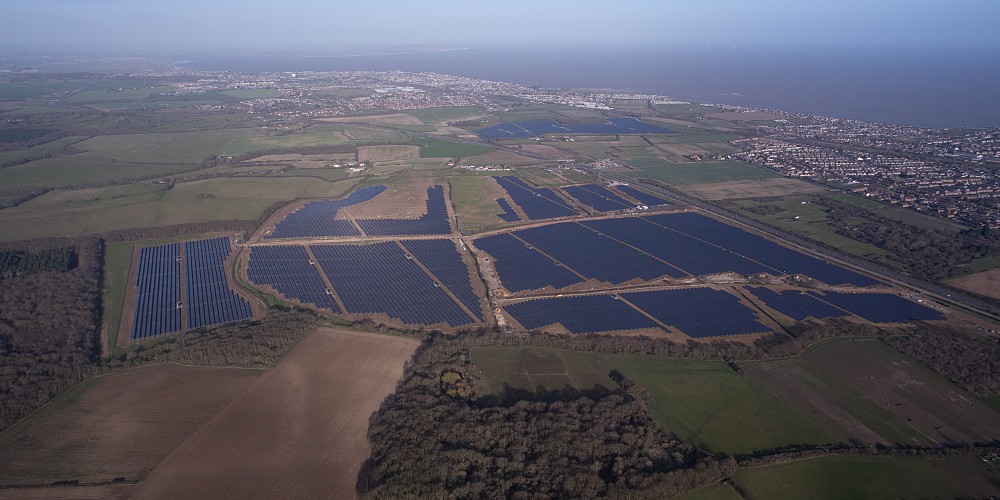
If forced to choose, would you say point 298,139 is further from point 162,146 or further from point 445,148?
point 445,148

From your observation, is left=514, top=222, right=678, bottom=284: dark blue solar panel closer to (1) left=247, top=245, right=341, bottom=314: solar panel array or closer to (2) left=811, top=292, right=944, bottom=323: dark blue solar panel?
(2) left=811, top=292, right=944, bottom=323: dark blue solar panel

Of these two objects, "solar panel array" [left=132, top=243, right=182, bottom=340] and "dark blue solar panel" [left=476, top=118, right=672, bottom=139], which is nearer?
"solar panel array" [left=132, top=243, right=182, bottom=340]

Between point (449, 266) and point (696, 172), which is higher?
point (696, 172)

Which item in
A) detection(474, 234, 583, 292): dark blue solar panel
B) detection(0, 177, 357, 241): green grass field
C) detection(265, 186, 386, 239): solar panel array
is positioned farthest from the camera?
detection(0, 177, 357, 241): green grass field

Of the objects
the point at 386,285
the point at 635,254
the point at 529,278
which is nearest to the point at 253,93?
the point at 386,285

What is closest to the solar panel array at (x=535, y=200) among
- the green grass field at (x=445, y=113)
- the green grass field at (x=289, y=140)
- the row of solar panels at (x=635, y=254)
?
the row of solar panels at (x=635, y=254)

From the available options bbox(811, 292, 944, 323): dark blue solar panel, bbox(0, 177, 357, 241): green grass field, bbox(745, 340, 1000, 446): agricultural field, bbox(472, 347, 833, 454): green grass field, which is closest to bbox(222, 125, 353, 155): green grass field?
bbox(0, 177, 357, 241): green grass field

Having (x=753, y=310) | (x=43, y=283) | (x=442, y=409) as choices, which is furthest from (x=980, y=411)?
(x=43, y=283)
